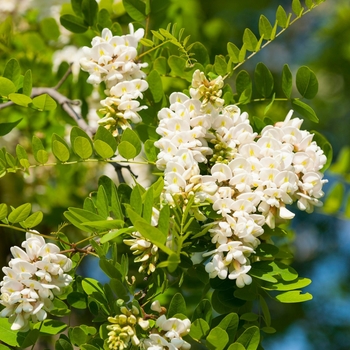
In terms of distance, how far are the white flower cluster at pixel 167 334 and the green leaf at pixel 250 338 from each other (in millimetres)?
59

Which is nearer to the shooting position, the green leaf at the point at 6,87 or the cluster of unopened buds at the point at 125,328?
the cluster of unopened buds at the point at 125,328

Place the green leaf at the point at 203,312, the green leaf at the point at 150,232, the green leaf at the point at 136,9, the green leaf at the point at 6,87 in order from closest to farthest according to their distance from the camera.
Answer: the green leaf at the point at 150,232, the green leaf at the point at 203,312, the green leaf at the point at 6,87, the green leaf at the point at 136,9

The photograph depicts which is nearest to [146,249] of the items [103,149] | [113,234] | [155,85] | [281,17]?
[113,234]

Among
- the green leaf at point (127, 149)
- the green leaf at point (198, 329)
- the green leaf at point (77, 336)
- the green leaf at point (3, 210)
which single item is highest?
the green leaf at point (127, 149)

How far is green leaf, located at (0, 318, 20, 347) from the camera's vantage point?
612 mm

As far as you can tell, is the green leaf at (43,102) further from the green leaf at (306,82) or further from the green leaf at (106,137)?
the green leaf at (306,82)

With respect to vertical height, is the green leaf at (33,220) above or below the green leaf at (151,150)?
below

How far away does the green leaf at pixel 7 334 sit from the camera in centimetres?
61

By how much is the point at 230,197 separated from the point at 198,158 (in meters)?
0.06

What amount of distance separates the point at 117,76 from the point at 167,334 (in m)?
0.31

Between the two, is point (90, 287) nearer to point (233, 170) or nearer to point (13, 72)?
point (233, 170)

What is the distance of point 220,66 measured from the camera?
70 centimetres

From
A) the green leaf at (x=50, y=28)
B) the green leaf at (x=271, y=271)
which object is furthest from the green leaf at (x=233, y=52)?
the green leaf at (x=50, y=28)

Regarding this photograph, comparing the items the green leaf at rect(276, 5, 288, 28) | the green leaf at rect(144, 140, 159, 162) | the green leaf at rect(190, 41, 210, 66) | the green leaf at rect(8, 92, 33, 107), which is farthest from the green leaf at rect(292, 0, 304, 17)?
the green leaf at rect(8, 92, 33, 107)
